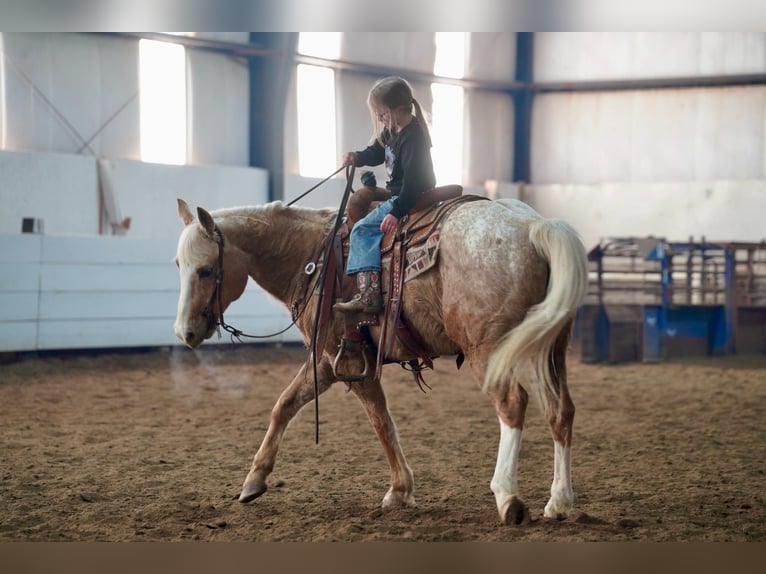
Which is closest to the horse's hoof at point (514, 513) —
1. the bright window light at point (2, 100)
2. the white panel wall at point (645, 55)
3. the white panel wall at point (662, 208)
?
the bright window light at point (2, 100)

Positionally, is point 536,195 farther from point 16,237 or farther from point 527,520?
point 527,520

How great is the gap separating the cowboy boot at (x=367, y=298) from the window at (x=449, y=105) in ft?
30.1

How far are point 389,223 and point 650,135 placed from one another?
36.4 feet

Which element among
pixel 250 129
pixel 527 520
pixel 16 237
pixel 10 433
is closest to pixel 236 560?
pixel 527 520

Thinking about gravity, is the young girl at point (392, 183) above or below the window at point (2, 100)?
below

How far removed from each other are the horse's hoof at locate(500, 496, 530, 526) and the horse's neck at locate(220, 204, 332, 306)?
1.23 metres

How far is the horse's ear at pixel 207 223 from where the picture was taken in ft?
10.7

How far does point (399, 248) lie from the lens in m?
3.21

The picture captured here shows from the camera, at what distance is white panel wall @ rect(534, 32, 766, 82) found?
41.8 ft

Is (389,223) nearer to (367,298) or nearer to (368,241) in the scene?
(368,241)

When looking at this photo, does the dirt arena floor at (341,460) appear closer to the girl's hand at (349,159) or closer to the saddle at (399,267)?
the saddle at (399,267)

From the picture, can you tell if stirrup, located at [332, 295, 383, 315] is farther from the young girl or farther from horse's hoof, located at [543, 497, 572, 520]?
horse's hoof, located at [543, 497, 572, 520]

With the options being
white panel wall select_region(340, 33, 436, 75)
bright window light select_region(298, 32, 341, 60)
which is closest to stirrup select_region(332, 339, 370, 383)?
bright window light select_region(298, 32, 341, 60)

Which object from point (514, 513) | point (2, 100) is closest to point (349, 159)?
point (514, 513)
